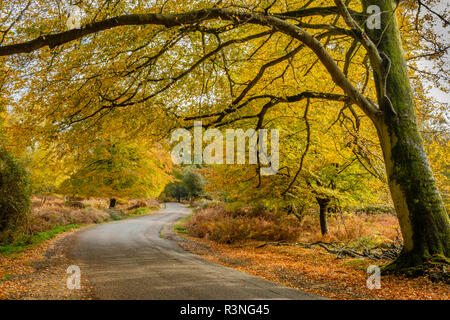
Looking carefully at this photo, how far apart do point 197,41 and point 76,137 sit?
5139 mm

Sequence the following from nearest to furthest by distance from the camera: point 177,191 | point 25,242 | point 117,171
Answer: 1. point 25,242
2. point 117,171
3. point 177,191

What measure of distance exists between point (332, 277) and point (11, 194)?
524 inches

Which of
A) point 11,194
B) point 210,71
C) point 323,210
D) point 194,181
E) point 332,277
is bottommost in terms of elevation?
point 332,277

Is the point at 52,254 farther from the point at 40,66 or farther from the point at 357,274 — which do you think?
the point at 357,274

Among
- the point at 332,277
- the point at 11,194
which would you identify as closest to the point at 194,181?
the point at 11,194

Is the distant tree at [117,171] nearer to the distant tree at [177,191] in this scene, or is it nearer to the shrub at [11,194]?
the shrub at [11,194]

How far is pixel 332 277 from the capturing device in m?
7.17

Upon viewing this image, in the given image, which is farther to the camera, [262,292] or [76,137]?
[76,137]

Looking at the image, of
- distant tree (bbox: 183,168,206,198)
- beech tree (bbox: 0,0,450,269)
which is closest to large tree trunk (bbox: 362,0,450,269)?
beech tree (bbox: 0,0,450,269)

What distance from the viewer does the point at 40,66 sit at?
721 centimetres

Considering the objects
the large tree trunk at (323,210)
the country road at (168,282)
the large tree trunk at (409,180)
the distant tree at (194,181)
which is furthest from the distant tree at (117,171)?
the distant tree at (194,181)

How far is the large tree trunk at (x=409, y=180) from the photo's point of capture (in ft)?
20.2

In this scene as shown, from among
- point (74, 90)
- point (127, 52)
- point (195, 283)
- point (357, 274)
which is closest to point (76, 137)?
point (74, 90)

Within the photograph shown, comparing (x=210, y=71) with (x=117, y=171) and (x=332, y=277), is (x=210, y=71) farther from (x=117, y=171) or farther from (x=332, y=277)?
(x=117, y=171)
